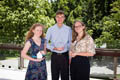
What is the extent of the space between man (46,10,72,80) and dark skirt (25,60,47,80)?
23 centimetres

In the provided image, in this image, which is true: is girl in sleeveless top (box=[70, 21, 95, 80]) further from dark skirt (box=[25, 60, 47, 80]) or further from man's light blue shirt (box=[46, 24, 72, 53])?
dark skirt (box=[25, 60, 47, 80])

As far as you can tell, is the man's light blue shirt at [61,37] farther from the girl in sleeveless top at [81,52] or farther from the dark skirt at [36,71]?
the dark skirt at [36,71]


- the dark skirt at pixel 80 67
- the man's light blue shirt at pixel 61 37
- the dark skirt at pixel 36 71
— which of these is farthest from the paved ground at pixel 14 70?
the dark skirt at pixel 36 71

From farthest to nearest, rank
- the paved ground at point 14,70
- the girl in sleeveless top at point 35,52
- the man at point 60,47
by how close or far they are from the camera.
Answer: the paved ground at point 14,70
the man at point 60,47
the girl in sleeveless top at point 35,52

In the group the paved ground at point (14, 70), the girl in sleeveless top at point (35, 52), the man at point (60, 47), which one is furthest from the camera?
the paved ground at point (14, 70)

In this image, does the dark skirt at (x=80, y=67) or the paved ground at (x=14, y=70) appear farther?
the paved ground at (x=14, y=70)

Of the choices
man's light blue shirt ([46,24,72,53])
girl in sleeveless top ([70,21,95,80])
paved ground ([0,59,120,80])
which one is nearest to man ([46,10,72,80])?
man's light blue shirt ([46,24,72,53])

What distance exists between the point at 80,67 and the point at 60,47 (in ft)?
1.75

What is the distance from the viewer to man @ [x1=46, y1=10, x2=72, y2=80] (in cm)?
385

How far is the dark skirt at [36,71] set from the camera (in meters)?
3.72

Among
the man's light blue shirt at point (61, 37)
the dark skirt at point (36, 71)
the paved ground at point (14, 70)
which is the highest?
the man's light blue shirt at point (61, 37)

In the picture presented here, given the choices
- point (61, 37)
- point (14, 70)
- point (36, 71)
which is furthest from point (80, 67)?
point (14, 70)

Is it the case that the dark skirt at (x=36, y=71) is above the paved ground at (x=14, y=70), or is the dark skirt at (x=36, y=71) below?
above

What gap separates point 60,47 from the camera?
3.83 m
